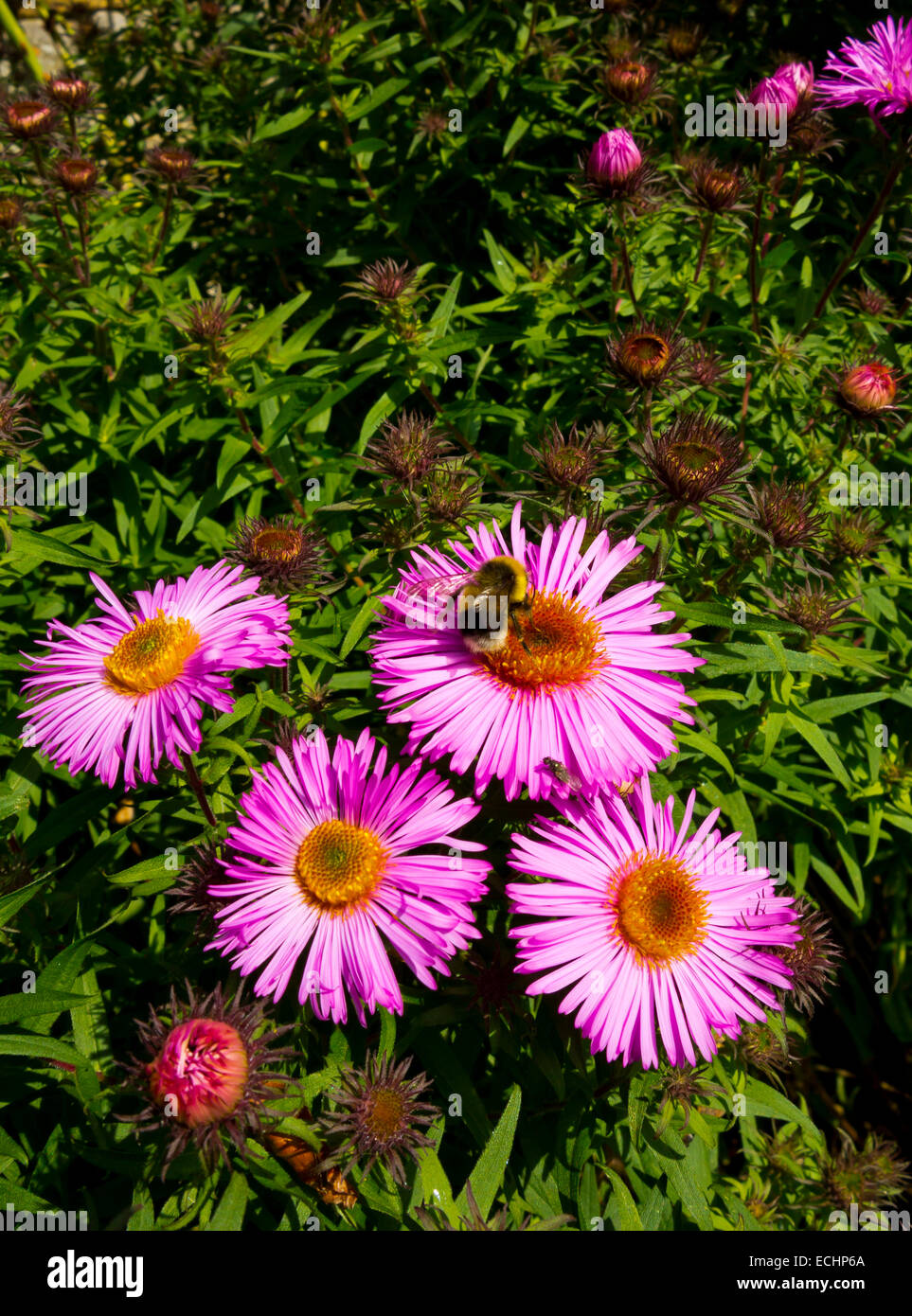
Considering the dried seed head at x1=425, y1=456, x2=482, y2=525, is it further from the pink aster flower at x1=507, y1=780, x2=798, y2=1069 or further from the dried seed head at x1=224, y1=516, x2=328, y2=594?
the pink aster flower at x1=507, y1=780, x2=798, y2=1069

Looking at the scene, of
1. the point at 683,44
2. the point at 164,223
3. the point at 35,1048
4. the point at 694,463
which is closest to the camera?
the point at 35,1048

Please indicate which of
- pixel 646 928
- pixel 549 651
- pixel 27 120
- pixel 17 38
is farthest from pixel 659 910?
pixel 17 38

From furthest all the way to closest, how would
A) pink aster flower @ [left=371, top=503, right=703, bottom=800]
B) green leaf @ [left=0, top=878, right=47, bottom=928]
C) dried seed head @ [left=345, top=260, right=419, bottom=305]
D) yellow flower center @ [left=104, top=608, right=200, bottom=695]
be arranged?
dried seed head @ [left=345, top=260, right=419, bottom=305] → yellow flower center @ [left=104, top=608, right=200, bottom=695] → green leaf @ [left=0, top=878, right=47, bottom=928] → pink aster flower @ [left=371, top=503, right=703, bottom=800]

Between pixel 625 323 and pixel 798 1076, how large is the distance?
287 centimetres

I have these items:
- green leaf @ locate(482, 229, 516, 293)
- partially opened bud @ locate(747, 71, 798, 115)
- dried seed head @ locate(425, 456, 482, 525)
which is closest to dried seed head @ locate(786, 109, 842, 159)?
partially opened bud @ locate(747, 71, 798, 115)

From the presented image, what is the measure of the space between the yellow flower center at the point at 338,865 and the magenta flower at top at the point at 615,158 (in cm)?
193

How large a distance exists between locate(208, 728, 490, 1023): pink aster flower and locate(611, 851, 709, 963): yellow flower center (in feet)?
1.13

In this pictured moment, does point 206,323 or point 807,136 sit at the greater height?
point 807,136

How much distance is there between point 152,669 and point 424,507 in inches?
29.7

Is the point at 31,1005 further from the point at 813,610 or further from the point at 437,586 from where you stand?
the point at 813,610

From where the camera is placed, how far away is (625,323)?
3.32 meters

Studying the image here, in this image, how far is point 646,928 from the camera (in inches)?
76.8

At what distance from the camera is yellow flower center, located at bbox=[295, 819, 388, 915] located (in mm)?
1932

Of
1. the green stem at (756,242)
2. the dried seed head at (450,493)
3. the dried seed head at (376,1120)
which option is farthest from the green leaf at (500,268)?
the dried seed head at (376,1120)
